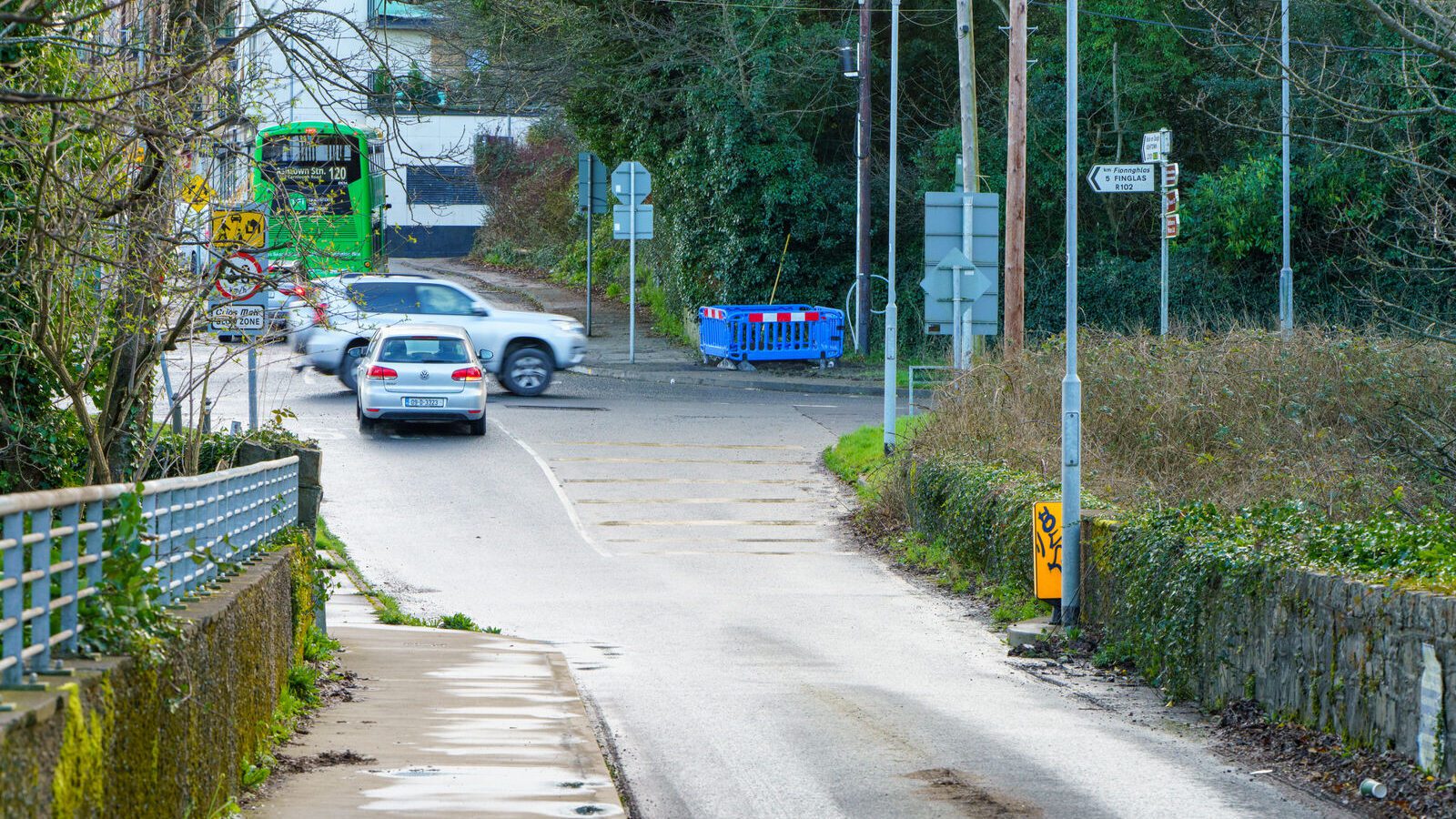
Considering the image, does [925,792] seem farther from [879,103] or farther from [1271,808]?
[879,103]

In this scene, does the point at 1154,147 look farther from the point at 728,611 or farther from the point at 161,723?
the point at 161,723

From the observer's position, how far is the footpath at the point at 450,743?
755cm

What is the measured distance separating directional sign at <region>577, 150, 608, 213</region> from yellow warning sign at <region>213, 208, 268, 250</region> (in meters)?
22.4

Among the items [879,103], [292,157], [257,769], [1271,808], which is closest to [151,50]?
[257,769]

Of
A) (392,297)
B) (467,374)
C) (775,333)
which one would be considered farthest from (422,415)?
(775,333)

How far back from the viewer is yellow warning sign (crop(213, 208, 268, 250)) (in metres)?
12.8

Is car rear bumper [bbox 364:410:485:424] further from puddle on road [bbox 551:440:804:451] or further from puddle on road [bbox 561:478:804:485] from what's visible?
puddle on road [bbox 561:478:804:485]

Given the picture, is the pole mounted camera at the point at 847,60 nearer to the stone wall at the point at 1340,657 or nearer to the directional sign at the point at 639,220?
the directional sign at the point at 639,220

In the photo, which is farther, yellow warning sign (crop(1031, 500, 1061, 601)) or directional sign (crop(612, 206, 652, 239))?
directional sign (crop(612, 206, 652, 239))

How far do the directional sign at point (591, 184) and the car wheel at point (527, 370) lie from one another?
876cm

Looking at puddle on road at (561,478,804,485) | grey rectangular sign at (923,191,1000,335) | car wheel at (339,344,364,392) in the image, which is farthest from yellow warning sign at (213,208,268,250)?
car wheel at (339,344,364,392)

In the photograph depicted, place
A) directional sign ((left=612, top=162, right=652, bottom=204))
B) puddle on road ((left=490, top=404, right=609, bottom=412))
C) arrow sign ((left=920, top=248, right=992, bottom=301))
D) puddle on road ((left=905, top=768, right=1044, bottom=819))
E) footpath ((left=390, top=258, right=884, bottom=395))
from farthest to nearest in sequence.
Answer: directional sign ((left=612, top=162, right=652, bottom=204)) → footpath ((left=390, top=258, right=884, bottom=395)) → puddle on road ((left=490, top=404, right=609, bottom=412)) → arrow sign ((left=920, top=248, right=992, bottom=301)) → puddle on road ((left=905, top=768, right=1044, bottom=819))

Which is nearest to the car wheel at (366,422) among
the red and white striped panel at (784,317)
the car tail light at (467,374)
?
the car tail light at (467,374)

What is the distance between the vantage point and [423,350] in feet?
79.3
